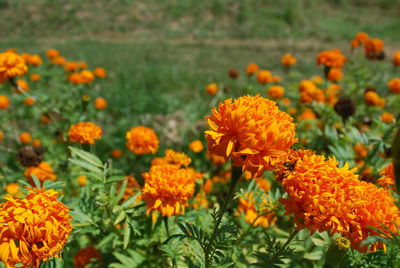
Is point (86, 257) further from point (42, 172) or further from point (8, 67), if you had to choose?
point (8, 67)

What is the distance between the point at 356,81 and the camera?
132 inches

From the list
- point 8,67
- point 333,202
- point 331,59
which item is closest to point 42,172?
point 8,67

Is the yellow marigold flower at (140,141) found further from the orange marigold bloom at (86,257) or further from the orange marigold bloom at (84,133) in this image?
the orange marigold bloom at (86,257)

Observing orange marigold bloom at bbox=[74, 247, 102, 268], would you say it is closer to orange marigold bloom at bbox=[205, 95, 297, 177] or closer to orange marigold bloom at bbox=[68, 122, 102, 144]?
orange marigold bloom at bbox=[68, 122, 102, 144]

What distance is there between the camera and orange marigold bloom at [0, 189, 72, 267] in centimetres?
104

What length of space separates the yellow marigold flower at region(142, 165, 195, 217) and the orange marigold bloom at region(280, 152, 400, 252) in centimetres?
54

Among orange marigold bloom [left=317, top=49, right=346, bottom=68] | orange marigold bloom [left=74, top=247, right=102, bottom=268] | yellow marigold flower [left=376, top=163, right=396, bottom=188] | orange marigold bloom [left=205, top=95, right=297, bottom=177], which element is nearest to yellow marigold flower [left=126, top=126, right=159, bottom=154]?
orange marigold bloom [left=74, top=247, right=102, bottom=268]

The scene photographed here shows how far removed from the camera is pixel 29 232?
1.06 meters

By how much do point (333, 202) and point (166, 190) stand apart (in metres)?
0.74

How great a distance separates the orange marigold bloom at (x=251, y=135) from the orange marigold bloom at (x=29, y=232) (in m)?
0.63

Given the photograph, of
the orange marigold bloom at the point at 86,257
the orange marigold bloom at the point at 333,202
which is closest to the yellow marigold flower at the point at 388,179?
the orange marigold bloom at the point at 333,202

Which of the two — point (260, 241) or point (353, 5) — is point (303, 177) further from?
point (353, 5)

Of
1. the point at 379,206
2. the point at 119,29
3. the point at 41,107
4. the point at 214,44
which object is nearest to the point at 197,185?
the point at 379,206

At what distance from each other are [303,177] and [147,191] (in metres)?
0.73
